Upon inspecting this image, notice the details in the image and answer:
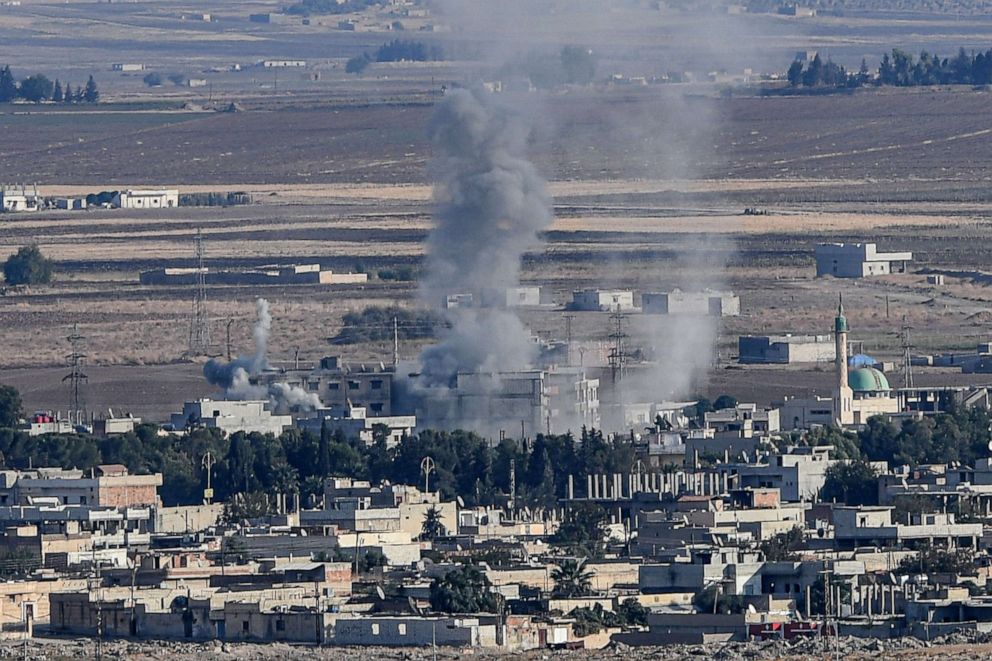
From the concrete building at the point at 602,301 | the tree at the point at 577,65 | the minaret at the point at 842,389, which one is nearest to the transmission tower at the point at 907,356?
the minaret at the point at 842,389

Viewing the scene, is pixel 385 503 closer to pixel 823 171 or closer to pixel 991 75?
pixel 823 171

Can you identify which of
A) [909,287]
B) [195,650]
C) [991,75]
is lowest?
[195,650]

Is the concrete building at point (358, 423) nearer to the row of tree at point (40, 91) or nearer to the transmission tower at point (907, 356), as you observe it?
the transmission tower at point (907, 356)

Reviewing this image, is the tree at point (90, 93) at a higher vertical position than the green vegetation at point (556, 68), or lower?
higher

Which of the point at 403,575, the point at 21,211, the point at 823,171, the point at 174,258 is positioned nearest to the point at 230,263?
the point at 174,258

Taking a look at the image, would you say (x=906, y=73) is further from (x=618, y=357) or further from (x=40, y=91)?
(x=618, y=357)

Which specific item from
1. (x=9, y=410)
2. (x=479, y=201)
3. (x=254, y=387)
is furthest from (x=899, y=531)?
(x=479, y=201)

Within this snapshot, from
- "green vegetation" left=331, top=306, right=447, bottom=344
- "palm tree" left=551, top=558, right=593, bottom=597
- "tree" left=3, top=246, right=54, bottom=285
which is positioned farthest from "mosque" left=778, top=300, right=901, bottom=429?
"tree" left=3, top=246, right=54, bottom=285
